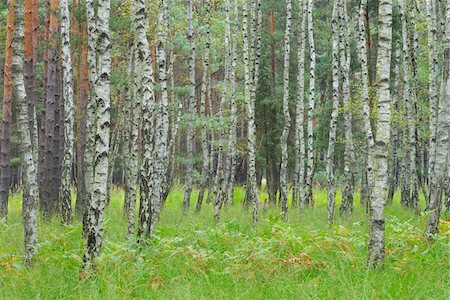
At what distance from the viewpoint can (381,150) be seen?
7.66m

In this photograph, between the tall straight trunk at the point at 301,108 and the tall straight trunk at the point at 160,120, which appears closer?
the tall straight trunk at the point at 160,120

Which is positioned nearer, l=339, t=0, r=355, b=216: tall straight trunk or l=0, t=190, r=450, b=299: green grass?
l=0, t=190, r=450, b=299: green grass

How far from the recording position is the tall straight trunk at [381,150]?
7.53m

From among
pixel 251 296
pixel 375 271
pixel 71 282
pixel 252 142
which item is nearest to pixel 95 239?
pixel 71 282

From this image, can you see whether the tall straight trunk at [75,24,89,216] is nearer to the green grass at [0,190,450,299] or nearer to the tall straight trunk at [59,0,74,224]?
the tall straight trunk at [59,0,74,224]

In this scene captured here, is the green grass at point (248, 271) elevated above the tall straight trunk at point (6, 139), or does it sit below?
below

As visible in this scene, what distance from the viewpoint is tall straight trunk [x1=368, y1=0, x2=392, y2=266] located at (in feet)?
24.7

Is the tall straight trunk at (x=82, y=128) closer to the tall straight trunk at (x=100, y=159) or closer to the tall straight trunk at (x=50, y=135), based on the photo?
the tall straight trunk at (x=50, y=135)

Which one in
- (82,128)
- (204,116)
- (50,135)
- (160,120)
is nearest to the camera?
(160,120)

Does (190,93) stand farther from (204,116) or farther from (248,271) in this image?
(248,271)

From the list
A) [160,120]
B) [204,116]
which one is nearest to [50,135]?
[160,120]

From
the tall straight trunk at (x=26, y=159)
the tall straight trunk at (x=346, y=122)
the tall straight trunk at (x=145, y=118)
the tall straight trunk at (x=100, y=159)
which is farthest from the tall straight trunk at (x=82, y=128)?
the tall straight trunk at (x=346, y=122)

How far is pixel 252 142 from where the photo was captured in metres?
14.0

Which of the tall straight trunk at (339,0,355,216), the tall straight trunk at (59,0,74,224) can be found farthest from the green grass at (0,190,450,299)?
the tall straight trunk at (339,0,355,216)
